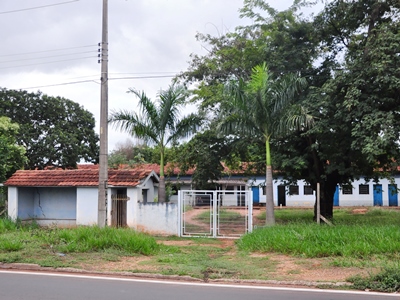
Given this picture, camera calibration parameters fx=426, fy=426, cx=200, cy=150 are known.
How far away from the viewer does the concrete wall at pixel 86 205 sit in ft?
59.4

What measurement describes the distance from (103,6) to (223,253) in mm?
8730

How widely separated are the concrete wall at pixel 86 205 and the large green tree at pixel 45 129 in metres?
18.0

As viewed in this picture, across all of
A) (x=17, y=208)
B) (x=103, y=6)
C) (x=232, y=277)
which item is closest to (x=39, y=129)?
(x=17, y=208)

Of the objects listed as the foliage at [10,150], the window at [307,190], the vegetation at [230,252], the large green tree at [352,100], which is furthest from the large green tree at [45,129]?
the vegetation at [230,252]

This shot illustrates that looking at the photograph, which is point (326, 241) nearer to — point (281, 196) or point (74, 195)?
point (74, 195)

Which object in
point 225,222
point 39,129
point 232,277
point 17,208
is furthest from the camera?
point 39,129

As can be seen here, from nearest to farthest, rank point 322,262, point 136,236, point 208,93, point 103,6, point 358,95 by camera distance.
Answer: point 322,262 < point 136,236 < point 103,6 < point 358,95 < point 208,93

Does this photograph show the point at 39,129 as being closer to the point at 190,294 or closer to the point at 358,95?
the point at 358,95

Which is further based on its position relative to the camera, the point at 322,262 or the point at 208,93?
the point at 208,93

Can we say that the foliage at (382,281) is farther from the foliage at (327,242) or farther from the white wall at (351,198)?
the white wall at (351,198)

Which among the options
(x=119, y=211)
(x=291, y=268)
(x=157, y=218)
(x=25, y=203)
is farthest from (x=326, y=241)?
(x=25, y=203)

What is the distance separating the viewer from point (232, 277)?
870cm

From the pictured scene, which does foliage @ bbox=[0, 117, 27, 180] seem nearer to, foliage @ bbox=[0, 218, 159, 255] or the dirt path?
foliage @ bbox=[0, 218, 159, 255]

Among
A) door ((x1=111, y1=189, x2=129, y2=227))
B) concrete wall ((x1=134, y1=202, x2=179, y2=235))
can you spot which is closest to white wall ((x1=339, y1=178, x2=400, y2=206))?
concrete wall ((x1=134, y1=202, x2=179, y2=235))
